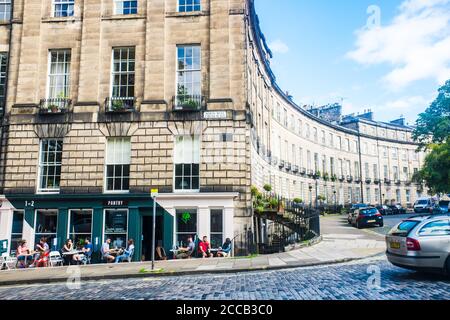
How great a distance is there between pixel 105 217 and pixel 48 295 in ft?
29.7

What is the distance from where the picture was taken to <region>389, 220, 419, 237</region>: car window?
9359mm

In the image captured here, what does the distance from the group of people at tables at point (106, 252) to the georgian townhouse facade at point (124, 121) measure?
66 centimetres

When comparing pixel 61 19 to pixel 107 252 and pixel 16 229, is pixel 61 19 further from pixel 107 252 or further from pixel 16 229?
pixel 107 252

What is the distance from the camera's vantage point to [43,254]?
655 inches

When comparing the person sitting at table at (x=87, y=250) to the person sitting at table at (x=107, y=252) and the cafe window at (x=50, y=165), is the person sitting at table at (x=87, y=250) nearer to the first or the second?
the person sitting at table at (x=107, y=252)

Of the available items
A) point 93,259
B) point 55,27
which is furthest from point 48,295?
point 55,27

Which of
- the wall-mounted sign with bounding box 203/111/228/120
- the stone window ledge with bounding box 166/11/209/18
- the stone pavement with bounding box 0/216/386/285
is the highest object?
the stone window ledge with bounding box 166/11/209/18

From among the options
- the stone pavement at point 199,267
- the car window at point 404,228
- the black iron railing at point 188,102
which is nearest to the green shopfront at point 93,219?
the stone pavement at point 199,267

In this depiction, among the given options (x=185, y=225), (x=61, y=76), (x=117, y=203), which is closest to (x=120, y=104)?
(x=61, y=76)

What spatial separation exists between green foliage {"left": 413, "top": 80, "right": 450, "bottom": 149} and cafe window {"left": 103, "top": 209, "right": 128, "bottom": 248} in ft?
112

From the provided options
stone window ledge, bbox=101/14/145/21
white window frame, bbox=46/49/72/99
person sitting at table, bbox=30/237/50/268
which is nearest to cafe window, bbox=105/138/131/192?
person sitting at table, bbox=30/237/50/268

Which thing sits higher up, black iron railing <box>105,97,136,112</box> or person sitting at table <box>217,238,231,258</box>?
black iron railing <box>105,97,136,112</box>

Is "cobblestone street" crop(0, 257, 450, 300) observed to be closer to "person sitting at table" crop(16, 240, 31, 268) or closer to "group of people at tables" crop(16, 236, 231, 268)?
"group of people at tables" crop(16, 236, 231, 268)

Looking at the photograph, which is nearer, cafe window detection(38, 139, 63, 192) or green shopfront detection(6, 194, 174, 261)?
green shopfront detection(6, 194, 174, 261)
